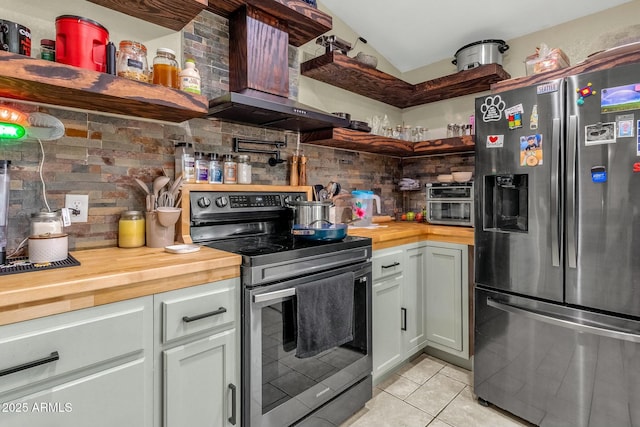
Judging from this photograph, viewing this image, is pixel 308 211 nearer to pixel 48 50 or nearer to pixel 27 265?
pixel 27 265

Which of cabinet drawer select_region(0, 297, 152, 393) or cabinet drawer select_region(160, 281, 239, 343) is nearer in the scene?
cabinet drawer select_region(0, 297, 152, 393)

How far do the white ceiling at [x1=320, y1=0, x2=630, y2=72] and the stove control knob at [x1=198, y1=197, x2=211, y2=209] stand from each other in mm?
1862

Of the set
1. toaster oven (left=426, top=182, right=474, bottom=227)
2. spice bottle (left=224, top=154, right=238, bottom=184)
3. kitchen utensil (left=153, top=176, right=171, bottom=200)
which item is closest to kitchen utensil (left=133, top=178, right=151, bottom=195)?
kitchen utensil (left=153, top=176, right=171, bottom=200)

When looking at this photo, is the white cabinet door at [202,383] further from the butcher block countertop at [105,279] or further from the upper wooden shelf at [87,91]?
the upper wooden shelf at [87,91]

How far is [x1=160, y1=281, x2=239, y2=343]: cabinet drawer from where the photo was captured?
117 centimetres

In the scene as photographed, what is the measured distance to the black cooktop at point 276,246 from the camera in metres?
1.37

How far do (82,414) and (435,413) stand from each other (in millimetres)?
1723

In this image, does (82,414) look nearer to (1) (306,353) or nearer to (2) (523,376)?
(1) (306,353)

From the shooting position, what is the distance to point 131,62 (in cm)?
142

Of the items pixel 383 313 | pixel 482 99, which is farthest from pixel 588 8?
pixel 383 313

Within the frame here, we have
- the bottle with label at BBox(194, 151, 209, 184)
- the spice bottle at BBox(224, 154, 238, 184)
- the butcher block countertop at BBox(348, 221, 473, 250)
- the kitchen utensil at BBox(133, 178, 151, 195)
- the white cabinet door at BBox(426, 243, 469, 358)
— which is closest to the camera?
the kitchen utensil at BBox(133, 178, 151, 195)

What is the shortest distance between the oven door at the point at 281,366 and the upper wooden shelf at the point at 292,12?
152cm

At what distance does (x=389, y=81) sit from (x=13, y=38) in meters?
2.31

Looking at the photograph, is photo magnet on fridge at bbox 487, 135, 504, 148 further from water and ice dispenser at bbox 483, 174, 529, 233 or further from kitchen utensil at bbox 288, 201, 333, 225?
kitchen utensil at bbox 288, 201, 333, 225
